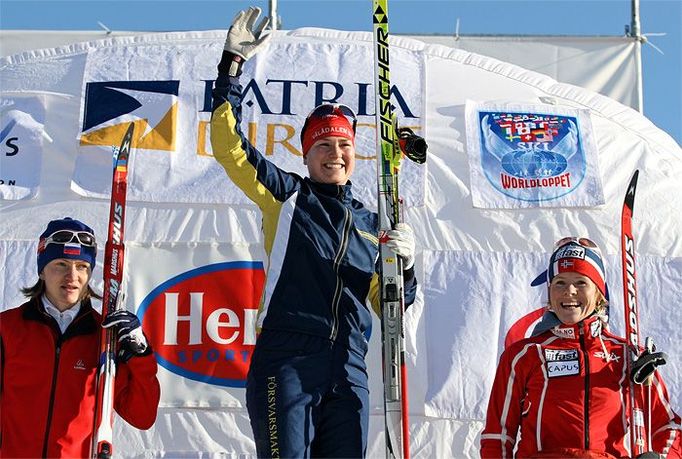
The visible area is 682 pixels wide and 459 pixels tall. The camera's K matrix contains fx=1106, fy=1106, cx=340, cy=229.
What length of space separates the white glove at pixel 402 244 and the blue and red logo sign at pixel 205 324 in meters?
2.35

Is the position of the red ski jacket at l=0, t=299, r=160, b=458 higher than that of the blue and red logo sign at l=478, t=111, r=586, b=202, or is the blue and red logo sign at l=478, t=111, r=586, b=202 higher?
the blue and red logo sign at l=478, t=111, r=586, b=202

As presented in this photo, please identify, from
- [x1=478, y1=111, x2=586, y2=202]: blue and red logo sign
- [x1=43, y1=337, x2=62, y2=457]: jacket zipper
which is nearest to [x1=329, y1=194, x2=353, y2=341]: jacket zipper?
[x1=43, y1=337, x2=62, y2=457]: jacket zipper

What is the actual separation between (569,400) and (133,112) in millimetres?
4181

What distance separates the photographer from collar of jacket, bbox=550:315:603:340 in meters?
5.16

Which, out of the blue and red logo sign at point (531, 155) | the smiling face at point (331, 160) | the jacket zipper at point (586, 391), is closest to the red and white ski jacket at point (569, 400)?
the jacket zipper at point (586, 391)

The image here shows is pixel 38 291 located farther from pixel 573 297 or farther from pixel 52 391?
pixel 573 297

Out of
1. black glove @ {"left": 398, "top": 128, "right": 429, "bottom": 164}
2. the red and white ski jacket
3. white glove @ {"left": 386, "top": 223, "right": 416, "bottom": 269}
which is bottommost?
the red and white ski jacket

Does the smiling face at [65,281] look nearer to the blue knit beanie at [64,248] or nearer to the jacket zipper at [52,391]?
the blue knit beanie at [64,248]

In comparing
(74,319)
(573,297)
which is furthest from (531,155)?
(74,319)

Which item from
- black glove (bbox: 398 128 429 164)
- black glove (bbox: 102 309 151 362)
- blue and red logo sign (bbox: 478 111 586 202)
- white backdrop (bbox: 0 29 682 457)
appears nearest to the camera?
black glove (bbox: 102 309 151 362)

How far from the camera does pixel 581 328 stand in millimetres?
5172

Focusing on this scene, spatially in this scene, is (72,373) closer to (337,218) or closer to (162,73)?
(337,218)

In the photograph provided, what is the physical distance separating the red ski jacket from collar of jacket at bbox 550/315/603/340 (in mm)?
1898

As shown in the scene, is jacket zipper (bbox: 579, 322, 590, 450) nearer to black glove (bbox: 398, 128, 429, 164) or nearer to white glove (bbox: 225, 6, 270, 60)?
black glove (bbox: 398, 128, 429, 164)
